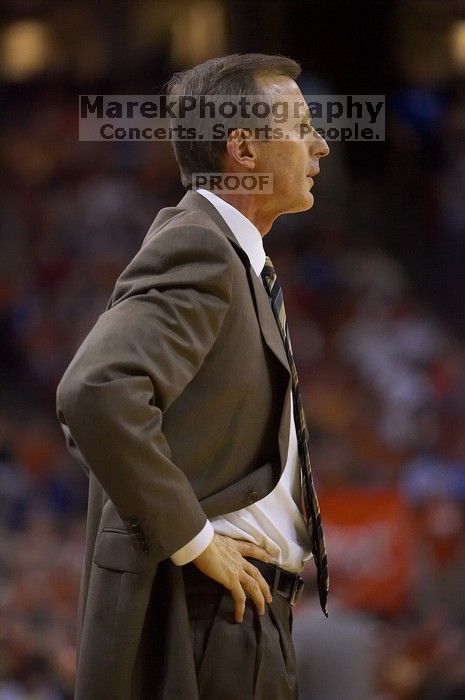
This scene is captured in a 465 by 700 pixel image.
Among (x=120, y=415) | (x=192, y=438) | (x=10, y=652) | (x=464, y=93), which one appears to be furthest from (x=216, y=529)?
(x=464, y=93)

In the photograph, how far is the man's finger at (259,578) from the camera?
1.43 metres

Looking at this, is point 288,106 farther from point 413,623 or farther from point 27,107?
point 27,107

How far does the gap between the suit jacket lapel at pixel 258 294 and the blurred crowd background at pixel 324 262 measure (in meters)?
2.28

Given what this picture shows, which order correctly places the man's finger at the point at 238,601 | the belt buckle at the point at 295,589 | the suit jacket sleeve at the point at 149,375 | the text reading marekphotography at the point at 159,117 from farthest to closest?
the text reading marekphotography at the point at 159,117 < the belt buckle at the point at 295,589 < the man's finger at the point at 238,601 < the suit jacket sleeve at the point at 149,375

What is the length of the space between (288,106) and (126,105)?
2.74m

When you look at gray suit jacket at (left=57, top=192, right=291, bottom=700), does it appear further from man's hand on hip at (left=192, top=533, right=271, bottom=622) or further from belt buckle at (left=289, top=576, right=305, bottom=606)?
belt buckle at (left=289, top=576, right=305, bottom=606)

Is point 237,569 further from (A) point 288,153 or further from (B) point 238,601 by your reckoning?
(A) point 288,153

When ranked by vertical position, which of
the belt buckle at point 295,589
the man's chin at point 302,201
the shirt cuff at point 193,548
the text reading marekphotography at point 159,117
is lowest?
the belt buckle at point 295,589

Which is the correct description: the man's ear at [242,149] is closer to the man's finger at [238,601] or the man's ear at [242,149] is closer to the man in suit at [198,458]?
the man in suit at [198,458]

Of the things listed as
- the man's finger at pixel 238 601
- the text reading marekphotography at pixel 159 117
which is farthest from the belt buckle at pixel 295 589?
the text reading marekphotography at pixel 159 117

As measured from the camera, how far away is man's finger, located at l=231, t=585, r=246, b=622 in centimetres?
140

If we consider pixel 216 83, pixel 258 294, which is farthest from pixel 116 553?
pixel 216 83

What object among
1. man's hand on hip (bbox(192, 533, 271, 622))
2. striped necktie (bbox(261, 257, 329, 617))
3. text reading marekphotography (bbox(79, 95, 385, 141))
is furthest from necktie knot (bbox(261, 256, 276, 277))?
text reading marekphotography (bbox(79, 95, 385, 141))

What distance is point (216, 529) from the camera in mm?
1445
